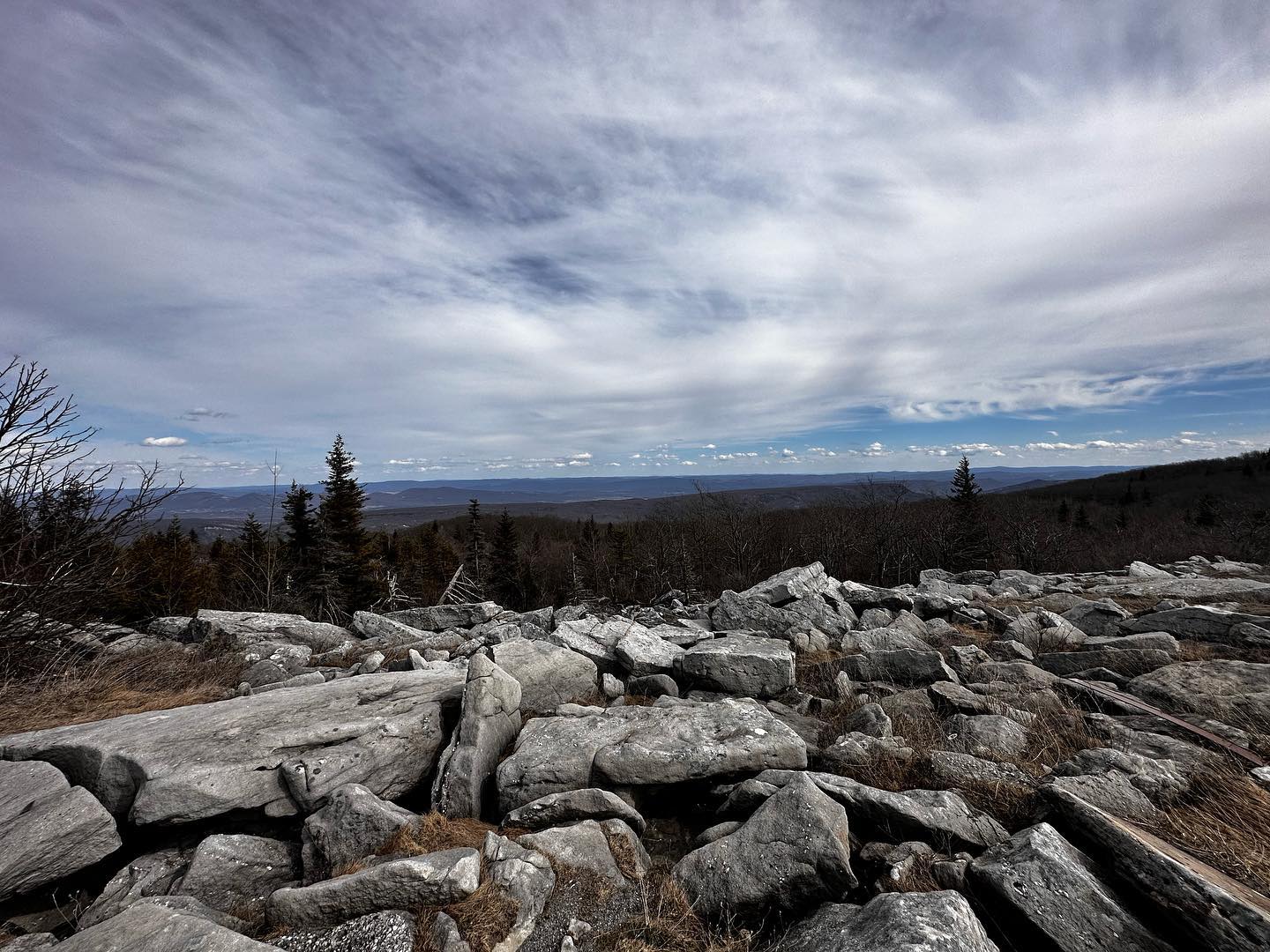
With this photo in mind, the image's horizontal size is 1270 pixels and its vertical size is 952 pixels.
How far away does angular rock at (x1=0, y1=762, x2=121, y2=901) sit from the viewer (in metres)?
4.33

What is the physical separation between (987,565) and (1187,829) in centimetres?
4876

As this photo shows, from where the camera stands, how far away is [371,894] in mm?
3768

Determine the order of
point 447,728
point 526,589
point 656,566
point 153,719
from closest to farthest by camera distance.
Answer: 1. point 153,719
2. point 447,728
3. point 656,566
4. point 526,589

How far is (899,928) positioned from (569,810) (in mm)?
3017

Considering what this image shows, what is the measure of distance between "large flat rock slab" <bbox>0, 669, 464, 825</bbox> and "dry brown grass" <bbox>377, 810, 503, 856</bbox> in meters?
1.35

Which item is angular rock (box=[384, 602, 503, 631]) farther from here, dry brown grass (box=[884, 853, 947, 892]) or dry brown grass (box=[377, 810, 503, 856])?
dry brown grass (box=[884, 853, 947, 892])

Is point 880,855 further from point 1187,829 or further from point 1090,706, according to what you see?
point 1090,706

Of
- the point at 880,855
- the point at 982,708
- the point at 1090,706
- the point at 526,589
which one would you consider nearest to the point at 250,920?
the point at 880,855

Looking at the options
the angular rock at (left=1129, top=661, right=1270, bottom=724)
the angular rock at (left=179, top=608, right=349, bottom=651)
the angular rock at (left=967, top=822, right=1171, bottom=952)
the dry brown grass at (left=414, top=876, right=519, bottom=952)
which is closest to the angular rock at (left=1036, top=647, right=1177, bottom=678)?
the angular rock at (left=1129, top=661, right=1270, bottom=724)

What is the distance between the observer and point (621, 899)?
168 inches

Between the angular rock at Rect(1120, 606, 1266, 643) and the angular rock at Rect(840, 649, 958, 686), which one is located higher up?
the angular rock at Rect(1120, 606, 1266, 643)

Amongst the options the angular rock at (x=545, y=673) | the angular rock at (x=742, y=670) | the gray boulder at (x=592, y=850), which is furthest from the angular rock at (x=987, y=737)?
the angular rock at (x=545, y=673)

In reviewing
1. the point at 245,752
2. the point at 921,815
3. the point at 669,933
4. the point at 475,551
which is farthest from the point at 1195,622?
the point at 475,551

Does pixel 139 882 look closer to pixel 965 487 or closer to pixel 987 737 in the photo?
pixel 987 737
